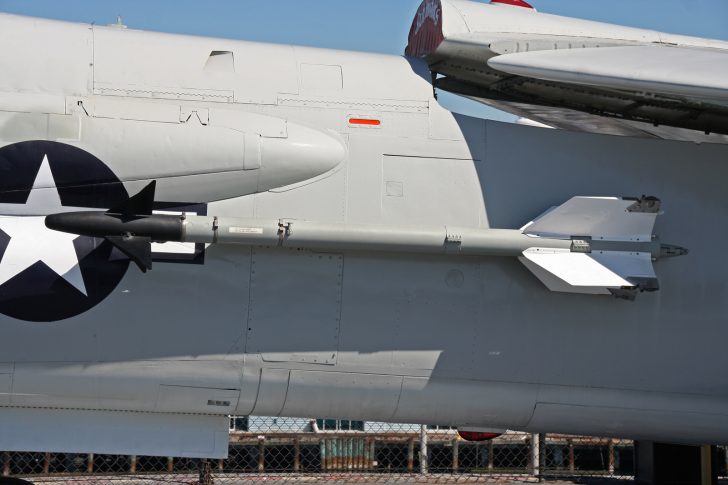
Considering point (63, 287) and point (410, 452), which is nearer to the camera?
point (63, 287)

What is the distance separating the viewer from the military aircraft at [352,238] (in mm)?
8242

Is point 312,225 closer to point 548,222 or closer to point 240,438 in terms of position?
point 548,222

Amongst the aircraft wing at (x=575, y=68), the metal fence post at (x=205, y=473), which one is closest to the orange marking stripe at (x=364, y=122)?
the aircraft wing at (x=575, y=68)

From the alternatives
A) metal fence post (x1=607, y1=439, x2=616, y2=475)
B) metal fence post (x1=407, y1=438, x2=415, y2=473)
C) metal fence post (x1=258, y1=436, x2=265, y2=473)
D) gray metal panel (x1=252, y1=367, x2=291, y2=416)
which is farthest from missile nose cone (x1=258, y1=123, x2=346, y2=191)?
metal fence post (x1=607, y1=439, x2=616, y2=475)

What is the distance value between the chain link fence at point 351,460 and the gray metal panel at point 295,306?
3.63m

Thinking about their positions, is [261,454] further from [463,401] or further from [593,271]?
[593,271]

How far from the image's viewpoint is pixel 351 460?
14.2 m

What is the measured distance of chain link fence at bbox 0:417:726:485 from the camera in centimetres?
1280

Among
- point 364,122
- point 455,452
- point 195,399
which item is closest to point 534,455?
point 455,452

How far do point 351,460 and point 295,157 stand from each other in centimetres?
676

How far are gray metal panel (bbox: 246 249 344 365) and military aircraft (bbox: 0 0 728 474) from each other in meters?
0.02

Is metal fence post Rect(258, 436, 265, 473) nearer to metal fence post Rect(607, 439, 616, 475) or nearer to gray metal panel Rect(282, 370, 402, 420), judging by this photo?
gray metal panel Rect(282, 370, 402, 420)

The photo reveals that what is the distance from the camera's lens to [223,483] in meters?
12.4

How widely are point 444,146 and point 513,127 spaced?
73 cm
